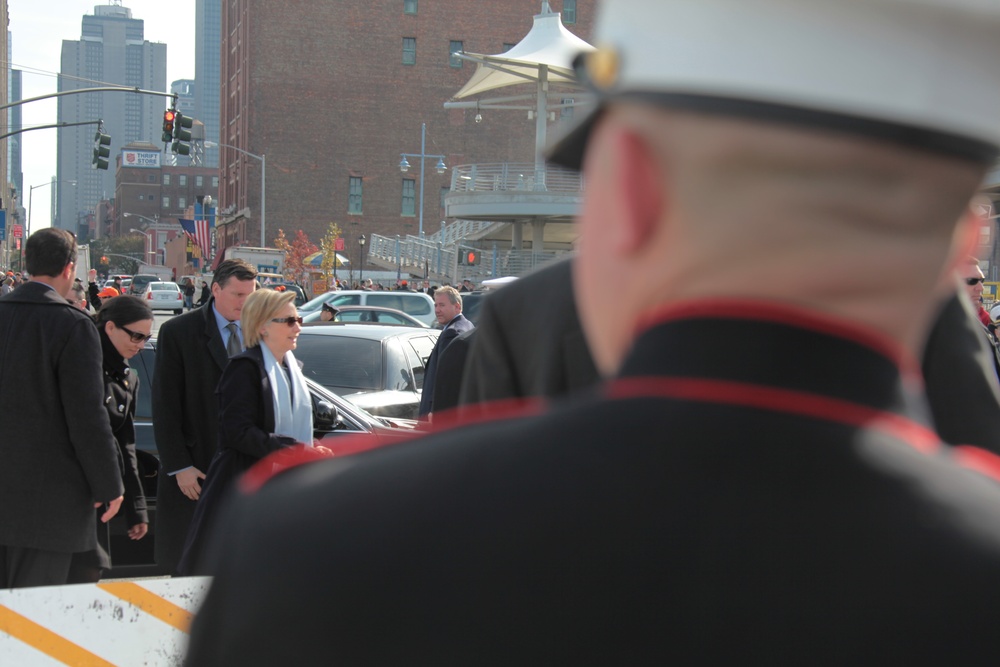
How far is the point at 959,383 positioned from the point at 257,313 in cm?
410

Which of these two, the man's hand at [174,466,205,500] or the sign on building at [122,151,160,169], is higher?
the sign on building at [122,151,160,169]

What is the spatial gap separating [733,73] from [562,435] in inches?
13.9

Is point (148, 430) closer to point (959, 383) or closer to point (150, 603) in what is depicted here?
point (150, 603)

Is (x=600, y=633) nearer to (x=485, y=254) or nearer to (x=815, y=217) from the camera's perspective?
(x=815, y=217)

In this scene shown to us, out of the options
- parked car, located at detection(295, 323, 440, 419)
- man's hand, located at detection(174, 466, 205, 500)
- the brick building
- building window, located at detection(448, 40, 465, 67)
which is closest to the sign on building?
the brick building

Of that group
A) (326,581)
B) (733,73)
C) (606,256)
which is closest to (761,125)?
(733,73)

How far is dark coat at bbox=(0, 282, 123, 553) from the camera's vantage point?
4.92 meters

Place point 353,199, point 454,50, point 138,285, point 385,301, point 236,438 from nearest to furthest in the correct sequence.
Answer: point 236,438 → point 385,301 → point 138,285 → point 353,199 → point 454,50

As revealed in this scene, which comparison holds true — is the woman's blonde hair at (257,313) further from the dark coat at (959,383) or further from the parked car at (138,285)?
the parked car at (138,285)

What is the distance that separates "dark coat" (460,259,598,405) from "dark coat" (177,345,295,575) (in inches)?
126

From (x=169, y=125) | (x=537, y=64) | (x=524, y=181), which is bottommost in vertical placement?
(x=524, y=181)

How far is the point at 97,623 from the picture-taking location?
12.6 feet

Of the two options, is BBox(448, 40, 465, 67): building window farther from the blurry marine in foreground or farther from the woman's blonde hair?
the blurry marine in foreground

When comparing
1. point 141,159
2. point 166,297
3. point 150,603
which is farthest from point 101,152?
point 141,159
